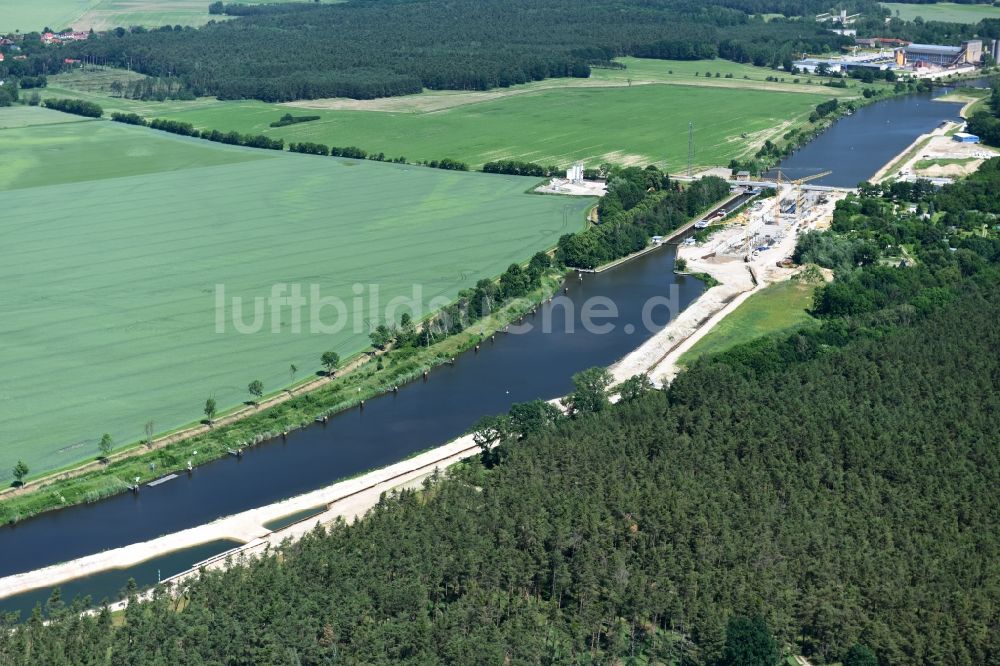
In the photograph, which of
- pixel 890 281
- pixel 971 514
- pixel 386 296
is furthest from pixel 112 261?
pixel 971 514

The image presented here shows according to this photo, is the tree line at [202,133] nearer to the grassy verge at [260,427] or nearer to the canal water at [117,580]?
the grassy verge at [260,427]

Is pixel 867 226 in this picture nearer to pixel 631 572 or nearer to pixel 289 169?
pixel 289 169

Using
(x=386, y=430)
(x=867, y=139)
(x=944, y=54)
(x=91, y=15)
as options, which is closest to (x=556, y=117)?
(x=867, y=139)

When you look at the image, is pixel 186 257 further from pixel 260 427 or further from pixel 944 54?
pixel 944 54

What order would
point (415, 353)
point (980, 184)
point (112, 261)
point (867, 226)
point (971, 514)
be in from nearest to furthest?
point (971, 514)
point (415, 353)
point (112, 261)
point (867, 226)
point (980, 184)

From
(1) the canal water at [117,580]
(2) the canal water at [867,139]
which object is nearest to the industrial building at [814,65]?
(2) the canal water at [867,139]
